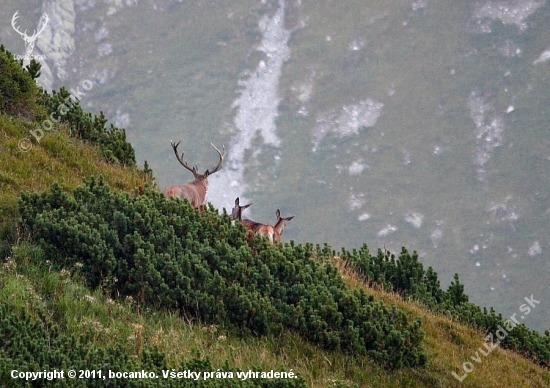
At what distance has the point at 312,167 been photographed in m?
194

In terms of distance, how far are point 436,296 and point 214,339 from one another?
647 centimetres

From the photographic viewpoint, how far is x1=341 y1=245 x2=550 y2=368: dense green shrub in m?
12.4

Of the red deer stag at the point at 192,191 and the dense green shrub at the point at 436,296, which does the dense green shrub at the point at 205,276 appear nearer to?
the dense green shrub at the point at 436,296

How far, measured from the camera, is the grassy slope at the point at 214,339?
7.80 meters

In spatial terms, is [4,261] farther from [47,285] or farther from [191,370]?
[191,370]

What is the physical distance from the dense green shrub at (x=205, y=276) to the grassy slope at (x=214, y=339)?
23cm

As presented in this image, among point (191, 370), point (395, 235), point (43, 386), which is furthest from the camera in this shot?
point (395, 235)

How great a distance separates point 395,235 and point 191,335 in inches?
6559

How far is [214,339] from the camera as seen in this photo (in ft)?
28.0

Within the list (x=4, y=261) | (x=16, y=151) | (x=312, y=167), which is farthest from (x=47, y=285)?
(x=312, y=167)

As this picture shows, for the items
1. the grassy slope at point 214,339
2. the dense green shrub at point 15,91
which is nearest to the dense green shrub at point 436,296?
the grassy slope at point 214,339

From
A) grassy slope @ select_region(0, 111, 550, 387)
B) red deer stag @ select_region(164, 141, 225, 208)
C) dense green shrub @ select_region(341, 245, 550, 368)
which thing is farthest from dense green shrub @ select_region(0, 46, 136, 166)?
dense green shrub @ select_region(341, 245, 550, 368)

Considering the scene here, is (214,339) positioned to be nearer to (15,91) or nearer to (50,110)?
(15,91)

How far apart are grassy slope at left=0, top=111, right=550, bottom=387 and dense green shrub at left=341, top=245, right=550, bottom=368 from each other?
2.93ft
